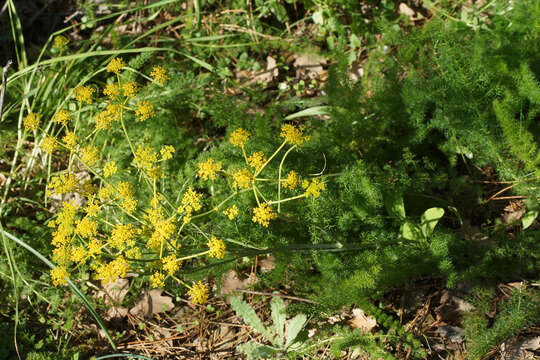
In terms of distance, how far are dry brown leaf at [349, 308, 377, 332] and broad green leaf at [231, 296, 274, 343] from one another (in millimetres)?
556

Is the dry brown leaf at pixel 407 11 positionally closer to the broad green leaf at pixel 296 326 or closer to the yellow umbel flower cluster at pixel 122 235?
the broad green leaf at pixel 296 326

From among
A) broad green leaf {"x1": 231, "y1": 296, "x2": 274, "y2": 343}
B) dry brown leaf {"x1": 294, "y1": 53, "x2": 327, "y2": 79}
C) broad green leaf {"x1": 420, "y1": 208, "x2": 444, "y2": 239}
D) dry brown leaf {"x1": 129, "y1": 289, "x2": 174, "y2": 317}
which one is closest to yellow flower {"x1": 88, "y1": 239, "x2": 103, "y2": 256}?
broad green leaf {"x1": 231, "y1": 296, "x2": 274, "y2": 343}

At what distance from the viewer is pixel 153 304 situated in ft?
10.3

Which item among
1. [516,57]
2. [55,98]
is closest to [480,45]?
[516,57]

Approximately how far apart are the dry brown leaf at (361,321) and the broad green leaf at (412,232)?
0.59m

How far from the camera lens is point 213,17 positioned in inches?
155

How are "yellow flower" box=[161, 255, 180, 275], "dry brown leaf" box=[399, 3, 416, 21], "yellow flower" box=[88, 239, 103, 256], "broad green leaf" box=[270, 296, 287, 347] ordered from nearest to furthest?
"yellow flower" box=[161, 255, 180, 275], "yellow flower" box=[88, 239, 103, 256], "broad green leaf" box=[270, 296, 287, 347], "dry brown leaf" box=[399, 3, 416, 21]

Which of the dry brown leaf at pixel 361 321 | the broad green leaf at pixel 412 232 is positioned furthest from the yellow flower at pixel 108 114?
the dry brown leaf at pixel 361 321

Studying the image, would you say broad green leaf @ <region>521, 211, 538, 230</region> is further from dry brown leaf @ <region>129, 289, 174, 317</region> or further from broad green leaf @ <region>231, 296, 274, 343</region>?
dry brown leaf @ <region>129, 289, 174, 317</region>

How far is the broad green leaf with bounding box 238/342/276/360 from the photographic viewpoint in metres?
2.60

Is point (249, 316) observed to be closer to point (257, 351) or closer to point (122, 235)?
point (257, 351)

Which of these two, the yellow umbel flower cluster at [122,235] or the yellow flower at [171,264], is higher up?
the yellow umbel flower cluster at [122,235]

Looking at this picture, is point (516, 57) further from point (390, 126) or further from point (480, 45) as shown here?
point (390, 126)

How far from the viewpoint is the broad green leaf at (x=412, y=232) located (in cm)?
255
